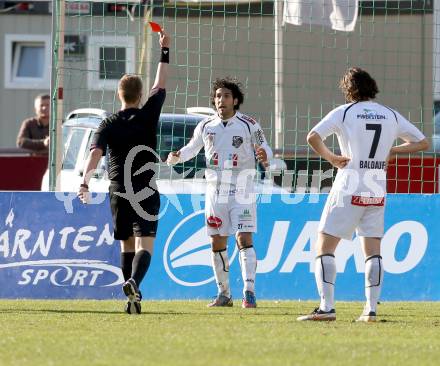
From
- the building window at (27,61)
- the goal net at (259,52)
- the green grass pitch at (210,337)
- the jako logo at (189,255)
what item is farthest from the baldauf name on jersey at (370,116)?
the building window at (27,61)

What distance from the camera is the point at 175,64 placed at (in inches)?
572

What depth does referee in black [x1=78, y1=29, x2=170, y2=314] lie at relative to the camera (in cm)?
1030

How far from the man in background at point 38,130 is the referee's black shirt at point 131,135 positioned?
6649 mm

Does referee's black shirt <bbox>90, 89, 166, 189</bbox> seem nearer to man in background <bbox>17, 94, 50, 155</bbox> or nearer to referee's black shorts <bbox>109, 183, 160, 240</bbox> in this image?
referee's black shorts <bbox>109, 183, 160, 240</bbox>

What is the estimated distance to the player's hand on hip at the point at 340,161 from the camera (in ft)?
31.3

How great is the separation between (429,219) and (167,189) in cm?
287

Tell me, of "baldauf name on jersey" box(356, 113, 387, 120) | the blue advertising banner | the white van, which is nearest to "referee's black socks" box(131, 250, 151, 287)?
"baldauf name on jersey" box(356, 113, 387, 120)

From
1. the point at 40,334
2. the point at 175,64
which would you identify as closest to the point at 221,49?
the point at 175,64

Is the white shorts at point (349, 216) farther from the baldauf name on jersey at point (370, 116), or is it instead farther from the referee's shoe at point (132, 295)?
the referee's shoe at point (132, 295)

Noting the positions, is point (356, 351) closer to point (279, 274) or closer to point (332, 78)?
point (279, 274)

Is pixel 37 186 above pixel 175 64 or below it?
below

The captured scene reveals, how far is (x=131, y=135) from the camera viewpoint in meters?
10.4

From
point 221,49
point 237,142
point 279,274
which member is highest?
point 221,49

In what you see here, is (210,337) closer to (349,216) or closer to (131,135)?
(349,216)
